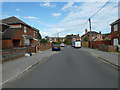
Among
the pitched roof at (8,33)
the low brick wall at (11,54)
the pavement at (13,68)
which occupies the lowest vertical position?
the pavement at (13,68)

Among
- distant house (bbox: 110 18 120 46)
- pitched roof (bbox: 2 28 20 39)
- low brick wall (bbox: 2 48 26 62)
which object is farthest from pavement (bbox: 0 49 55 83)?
distant house (bbox: 110 18 120 46)

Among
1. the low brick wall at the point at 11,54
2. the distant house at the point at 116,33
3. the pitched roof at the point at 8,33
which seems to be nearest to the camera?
the low brick wall at the point at 11,54

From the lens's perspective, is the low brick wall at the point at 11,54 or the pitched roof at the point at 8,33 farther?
the pitched roof at the point at 8,33

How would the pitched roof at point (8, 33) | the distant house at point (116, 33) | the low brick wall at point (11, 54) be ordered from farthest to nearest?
1. the distant house at point (116, 33)
2. the pitched roof at point (8, 33)
3. the low brick wall at point (11, 54)

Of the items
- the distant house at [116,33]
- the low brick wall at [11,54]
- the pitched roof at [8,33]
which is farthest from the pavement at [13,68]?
the distant house at [116,33]

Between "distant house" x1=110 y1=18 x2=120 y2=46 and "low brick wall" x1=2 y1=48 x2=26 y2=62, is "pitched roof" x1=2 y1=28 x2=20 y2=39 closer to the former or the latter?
"low brick wall" x1=2 y1=48 x2=26 y2=62

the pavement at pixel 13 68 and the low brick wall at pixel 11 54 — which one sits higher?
the low brick wall at pixel 11 54

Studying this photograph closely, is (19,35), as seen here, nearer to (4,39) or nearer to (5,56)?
(4,39)

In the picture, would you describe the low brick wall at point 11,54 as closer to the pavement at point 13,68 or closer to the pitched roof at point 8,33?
the pavement at point 13,68

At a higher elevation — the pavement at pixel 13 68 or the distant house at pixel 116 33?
the distant house at pixel 116 33

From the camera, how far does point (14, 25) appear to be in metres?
26.1

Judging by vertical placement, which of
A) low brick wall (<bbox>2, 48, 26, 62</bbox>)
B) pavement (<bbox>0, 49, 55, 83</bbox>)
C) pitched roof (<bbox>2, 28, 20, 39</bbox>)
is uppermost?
pitched roof (<bbox>2, 28, 20, 39</bbox>)

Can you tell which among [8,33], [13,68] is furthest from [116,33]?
[8,33]

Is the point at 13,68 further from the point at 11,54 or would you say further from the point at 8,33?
the point at 8,33
